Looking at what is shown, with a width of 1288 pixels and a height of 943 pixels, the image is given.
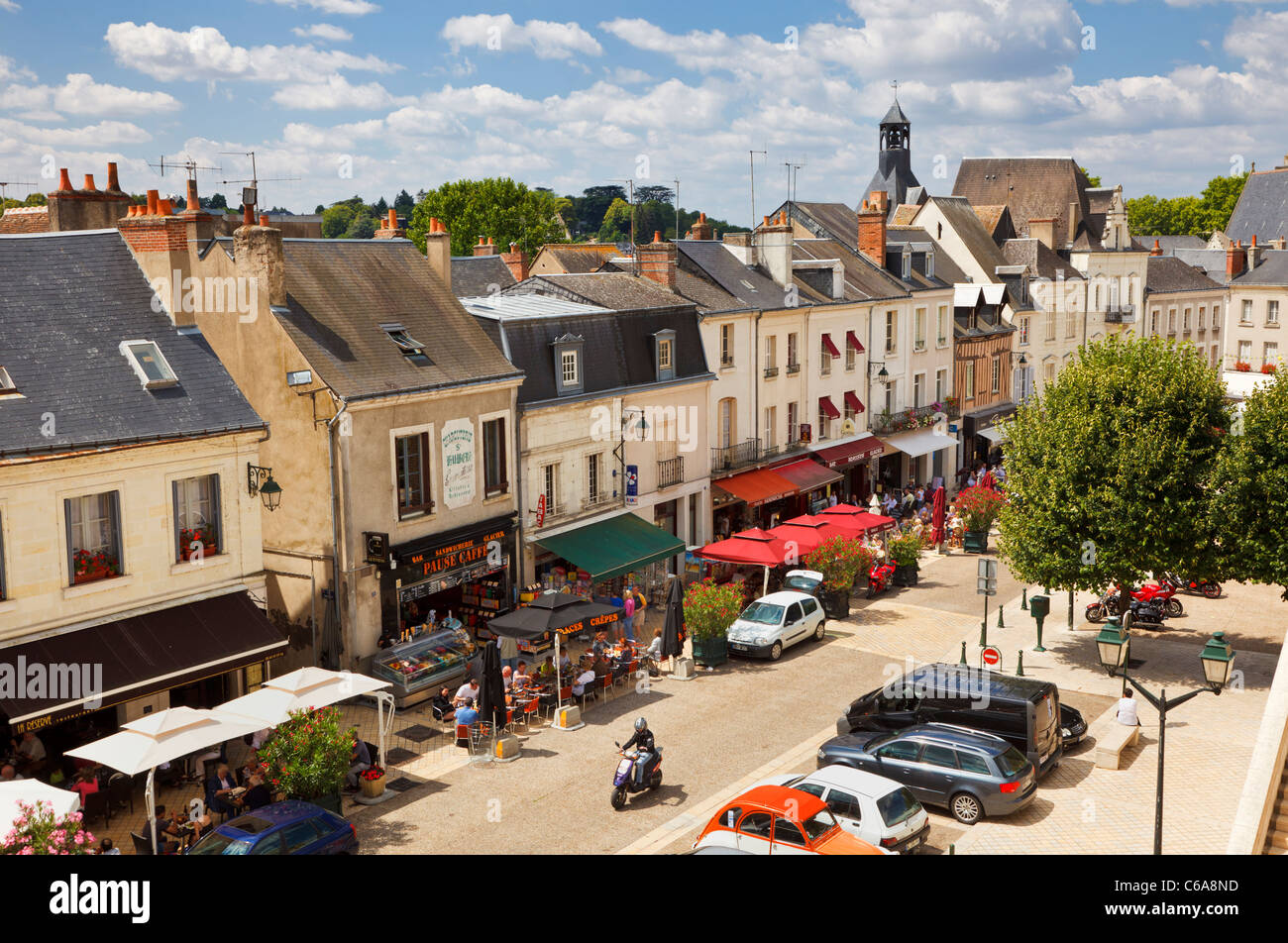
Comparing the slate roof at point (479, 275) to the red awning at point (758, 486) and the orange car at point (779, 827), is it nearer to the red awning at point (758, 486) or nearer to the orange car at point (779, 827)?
the red awning at point (758, 486)

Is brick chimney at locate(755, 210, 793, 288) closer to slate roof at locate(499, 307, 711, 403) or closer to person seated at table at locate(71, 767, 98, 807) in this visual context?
slate roof at locate(499, 307, 711, 403)

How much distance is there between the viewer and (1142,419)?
23.5m

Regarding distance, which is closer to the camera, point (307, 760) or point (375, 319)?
point (307, 760)

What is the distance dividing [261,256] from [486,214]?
53.2 meters

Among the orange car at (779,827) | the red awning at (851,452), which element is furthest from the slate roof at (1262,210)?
the orange car at (779,827)

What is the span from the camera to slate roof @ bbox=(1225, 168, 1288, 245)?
228ft

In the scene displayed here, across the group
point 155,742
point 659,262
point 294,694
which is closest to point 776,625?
point 294,694

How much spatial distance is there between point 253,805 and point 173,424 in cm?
665

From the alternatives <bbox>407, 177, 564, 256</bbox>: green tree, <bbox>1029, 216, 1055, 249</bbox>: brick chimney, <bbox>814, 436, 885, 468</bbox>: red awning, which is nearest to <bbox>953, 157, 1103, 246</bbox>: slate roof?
<bbox>1029, 216, 1055, 249</bbox>: brick chimney

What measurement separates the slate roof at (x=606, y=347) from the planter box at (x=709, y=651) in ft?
22.5

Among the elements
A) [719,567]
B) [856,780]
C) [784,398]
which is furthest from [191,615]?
[784,398]

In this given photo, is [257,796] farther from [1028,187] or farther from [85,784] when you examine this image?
[1028,187]

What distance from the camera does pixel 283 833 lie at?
14109mm

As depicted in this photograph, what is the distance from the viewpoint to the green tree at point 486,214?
73.1 metres
